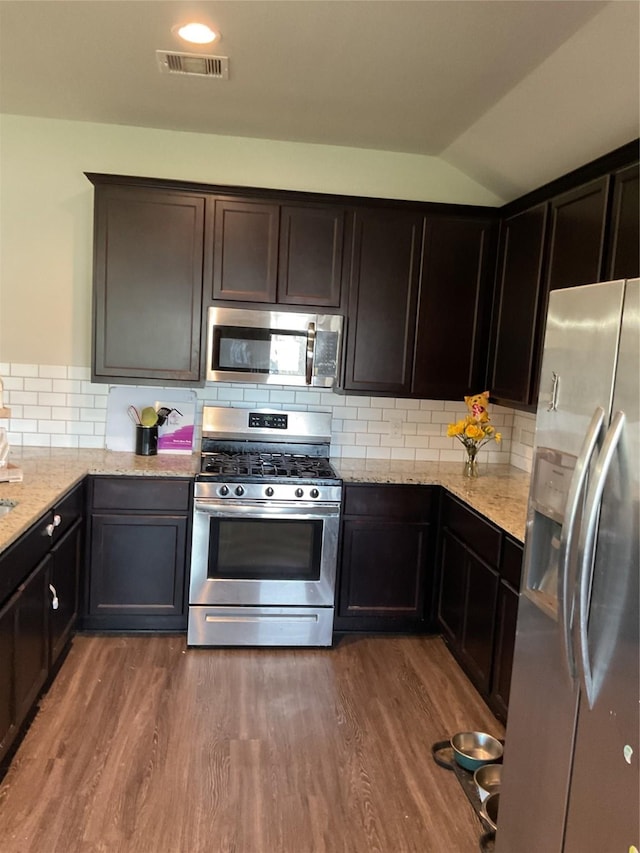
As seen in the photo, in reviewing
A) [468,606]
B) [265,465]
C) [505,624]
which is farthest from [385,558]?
[505,624]

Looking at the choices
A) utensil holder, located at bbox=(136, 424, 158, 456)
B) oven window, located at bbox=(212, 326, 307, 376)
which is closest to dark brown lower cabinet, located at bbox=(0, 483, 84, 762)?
utensil holder, located at bbox=(136, 424, 158, 456)

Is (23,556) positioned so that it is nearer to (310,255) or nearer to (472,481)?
(310,255)

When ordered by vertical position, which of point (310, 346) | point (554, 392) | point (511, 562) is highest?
point (310, 346)

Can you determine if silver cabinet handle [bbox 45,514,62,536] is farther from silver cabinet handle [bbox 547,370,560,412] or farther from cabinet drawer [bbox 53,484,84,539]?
silver cabinet handle [bbox 547,370,560,412]

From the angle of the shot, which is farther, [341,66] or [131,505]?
[131,505]

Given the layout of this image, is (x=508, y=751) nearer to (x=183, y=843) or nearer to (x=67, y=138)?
(x=183, y=843)

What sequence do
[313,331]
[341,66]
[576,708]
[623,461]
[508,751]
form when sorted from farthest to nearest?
[313,331] → [341,66] → [508,751] → [576,708] → [623,461]

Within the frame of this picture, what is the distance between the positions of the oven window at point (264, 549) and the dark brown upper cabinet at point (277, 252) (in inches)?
46.8

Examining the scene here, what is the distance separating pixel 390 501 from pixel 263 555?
2.40 feet

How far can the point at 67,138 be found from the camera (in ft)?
12.0

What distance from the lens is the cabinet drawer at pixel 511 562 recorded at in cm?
264

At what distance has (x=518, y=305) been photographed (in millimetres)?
3393

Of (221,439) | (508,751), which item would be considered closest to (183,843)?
(508,751)

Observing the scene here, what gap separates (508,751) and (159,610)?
6.70ft
